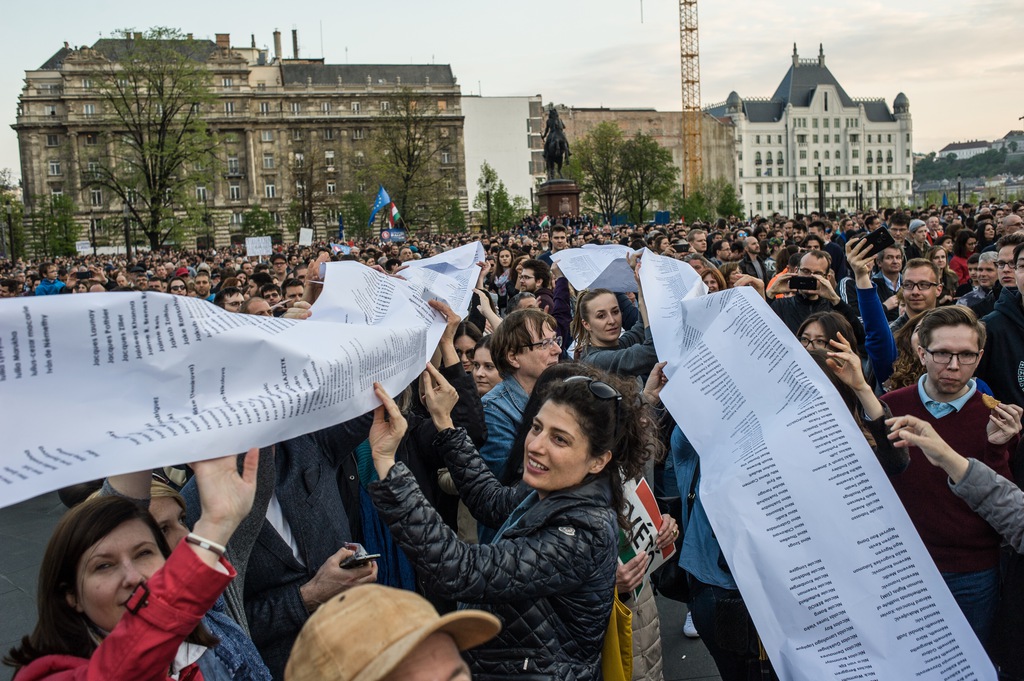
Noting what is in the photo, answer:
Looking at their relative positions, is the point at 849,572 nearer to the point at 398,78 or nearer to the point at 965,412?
the point at 965,412

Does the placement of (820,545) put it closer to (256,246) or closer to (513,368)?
(513,368)

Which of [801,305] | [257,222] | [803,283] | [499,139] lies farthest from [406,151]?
[803,283]

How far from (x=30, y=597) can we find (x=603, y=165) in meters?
Answer: 54.1

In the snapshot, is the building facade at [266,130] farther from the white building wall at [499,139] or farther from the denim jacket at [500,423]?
the denim jacket at [500,423]

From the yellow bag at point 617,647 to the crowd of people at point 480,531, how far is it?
2cm

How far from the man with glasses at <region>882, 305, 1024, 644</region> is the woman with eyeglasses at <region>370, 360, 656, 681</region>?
1200 millimetres

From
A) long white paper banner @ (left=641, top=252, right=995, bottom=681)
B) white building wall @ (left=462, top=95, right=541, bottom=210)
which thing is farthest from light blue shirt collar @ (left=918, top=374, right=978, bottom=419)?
white building wall @ (left=462, top=95, right=541, bottom=210)

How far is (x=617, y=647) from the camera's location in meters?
2.87

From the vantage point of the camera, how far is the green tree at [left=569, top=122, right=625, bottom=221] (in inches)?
2279

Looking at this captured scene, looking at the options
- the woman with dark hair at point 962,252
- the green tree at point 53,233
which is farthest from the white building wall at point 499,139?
the woman with dark hair at point 962,252

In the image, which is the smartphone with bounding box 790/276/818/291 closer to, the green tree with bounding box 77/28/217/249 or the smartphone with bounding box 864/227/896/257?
the smartphone with bounding box 864/227/896/257

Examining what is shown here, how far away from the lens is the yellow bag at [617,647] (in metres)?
2.87

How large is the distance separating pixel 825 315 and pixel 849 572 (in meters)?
1.91

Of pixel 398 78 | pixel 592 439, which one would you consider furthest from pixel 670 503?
pixel 398 78
